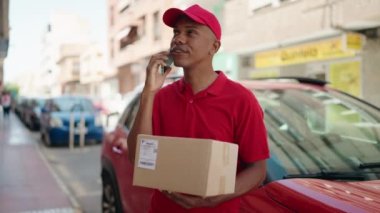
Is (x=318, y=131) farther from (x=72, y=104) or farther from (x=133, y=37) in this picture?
(x=133, y=37)

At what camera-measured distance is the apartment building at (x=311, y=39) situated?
11953 millimetres

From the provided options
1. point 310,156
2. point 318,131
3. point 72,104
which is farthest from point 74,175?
point 310,156

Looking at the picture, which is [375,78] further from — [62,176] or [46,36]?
[46,36]

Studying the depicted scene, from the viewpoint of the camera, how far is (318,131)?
350 cm

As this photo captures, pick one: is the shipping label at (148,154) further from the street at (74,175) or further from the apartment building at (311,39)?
the apartment building at (311,39)

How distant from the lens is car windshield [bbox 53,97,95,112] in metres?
14.8

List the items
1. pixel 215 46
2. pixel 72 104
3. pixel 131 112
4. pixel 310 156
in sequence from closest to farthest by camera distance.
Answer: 1. pixel 215 46
2. pixel 310 156
3. pixel 131 112
4. pixel 72 104

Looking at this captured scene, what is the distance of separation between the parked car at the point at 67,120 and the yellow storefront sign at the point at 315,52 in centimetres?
572

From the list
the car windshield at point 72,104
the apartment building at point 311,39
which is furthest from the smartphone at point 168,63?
the car windshield at point 72,104

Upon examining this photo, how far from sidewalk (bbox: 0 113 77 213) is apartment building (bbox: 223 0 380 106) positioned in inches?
293

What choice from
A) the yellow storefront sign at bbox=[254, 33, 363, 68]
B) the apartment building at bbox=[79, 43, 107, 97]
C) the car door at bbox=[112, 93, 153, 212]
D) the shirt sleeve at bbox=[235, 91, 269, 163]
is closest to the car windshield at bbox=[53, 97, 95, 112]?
the yellow storefront sign at bbox=[254, 33, 363, 68]

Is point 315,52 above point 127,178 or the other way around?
above

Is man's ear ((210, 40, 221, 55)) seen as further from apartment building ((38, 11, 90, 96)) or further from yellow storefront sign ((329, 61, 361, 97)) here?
apartment building ((38, 11, 90, 96))

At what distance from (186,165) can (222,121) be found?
10.3 inches
